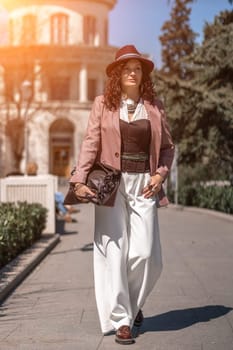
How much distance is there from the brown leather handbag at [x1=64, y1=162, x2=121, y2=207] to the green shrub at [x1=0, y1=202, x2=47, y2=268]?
3.44m

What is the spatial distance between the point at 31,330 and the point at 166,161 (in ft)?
5.49

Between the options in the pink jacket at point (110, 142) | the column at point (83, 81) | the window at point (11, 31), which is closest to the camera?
the pink jacket at point (110, 142)

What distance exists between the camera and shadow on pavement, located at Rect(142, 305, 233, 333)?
6.49 metres

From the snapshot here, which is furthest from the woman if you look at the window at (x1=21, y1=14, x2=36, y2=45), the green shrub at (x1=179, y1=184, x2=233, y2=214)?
the window at (x1=21, y1=14, x2=36, y2=45)

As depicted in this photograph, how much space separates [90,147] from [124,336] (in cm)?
138

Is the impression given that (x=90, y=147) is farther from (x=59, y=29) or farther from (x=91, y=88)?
(x=91, y=88)

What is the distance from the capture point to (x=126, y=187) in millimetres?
6078

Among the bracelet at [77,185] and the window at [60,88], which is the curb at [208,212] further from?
the window at [60,88]

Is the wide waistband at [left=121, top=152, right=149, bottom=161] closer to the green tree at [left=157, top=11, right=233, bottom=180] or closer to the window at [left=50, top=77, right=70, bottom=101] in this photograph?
the green tree at [left=157, top=11, right=233, bottom=180]

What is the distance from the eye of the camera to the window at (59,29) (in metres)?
69.5

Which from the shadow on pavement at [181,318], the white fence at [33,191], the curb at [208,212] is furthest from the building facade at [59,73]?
the shadow on pavement at [181,318]

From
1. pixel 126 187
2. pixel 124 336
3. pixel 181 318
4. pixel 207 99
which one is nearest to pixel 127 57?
pixel 126 187

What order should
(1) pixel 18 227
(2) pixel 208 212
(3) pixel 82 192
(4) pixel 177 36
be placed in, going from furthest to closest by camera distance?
(4) pixel 177 36 < (2) pixel 208 212 < (1) pixel 18 227 < (3) pixel 82 192

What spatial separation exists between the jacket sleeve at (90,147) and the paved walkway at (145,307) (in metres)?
1.20
